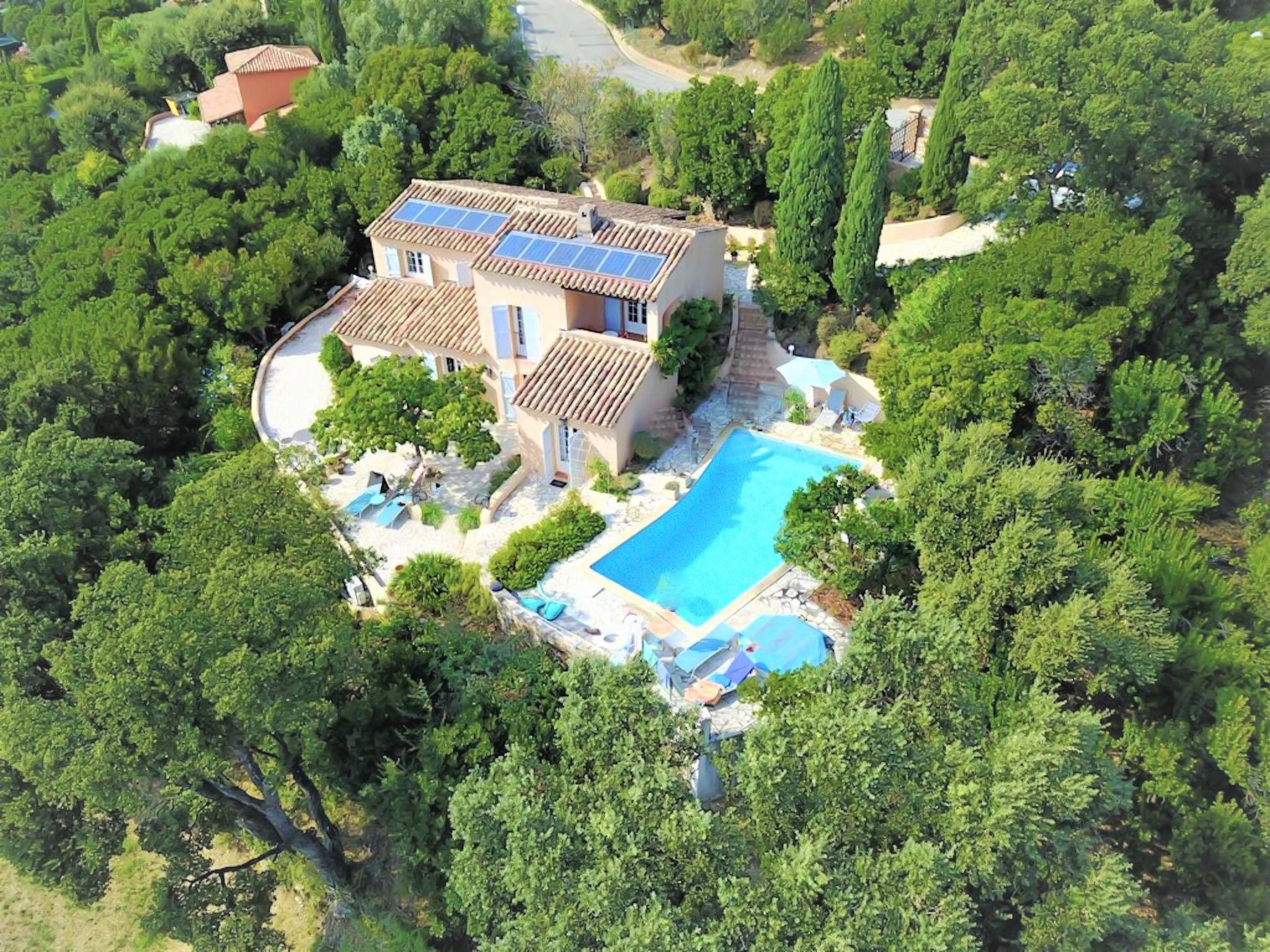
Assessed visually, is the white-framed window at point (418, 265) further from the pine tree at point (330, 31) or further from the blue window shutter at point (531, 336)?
the pine tree at point (330, 31)

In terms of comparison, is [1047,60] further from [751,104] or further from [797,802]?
[797,802]

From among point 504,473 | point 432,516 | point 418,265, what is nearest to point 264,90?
point 418,265

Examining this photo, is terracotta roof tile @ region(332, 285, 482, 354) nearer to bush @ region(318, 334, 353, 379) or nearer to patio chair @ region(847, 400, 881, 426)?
bush @ region(318, 334, 353, 379)

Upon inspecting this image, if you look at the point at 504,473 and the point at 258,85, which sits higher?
the point at 258,85

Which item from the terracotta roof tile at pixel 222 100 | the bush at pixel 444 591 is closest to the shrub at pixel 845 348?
the bush at pixel 444 591

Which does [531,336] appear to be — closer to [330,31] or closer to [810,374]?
[810,374]

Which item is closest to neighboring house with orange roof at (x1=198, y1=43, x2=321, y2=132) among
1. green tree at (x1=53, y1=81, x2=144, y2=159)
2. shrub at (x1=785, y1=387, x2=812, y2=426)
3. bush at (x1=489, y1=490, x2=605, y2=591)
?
green tree at (x1=53, y1=81, x2=144, y2=159)
